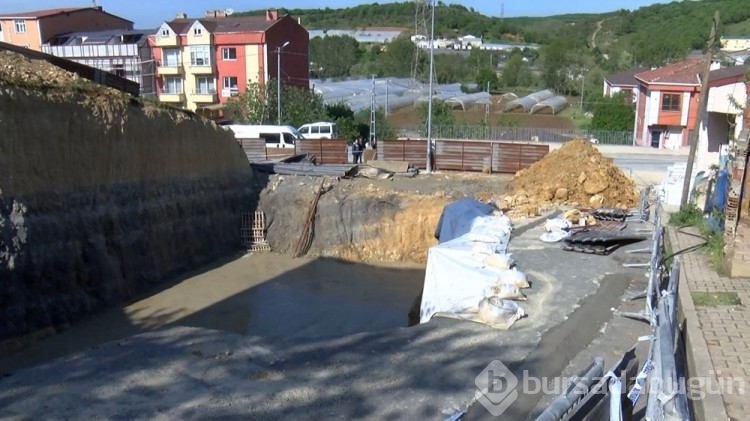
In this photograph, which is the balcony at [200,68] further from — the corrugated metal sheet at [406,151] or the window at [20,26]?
the corrugated metal sheet at [406,151]

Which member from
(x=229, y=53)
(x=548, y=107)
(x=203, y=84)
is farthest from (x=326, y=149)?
(x=548, y=107)

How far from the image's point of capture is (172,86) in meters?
48.8

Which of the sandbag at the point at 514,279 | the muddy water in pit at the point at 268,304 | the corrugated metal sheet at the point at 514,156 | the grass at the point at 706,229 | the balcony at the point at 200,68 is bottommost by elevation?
the muddy water in pit at the point at 268,304

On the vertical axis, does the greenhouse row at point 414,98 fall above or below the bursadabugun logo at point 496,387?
above

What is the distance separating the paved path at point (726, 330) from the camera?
6633mm

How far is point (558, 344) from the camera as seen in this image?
9203 millimetres

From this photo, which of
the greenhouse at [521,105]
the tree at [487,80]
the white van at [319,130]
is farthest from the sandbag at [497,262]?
the tree at [487,80]

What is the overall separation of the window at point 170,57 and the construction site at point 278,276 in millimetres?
26628

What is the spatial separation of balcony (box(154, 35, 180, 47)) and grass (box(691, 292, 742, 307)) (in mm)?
44339

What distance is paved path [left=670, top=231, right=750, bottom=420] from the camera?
663 centimetres

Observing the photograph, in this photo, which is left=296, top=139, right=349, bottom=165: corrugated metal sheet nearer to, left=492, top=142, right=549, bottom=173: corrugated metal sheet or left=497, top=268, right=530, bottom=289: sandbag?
left=492, top=142, right=549, bottom=173: corrugated metal sheet

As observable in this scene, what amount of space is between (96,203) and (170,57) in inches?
1373

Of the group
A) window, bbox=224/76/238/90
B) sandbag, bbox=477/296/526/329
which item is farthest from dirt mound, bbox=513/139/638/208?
window, bbox=224/76/238/90

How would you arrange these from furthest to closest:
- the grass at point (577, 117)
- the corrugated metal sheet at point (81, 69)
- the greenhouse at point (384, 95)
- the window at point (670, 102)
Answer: the greenhouse at point (384, 95)
the grass at point (577, 117)
the window at point (670, 102)
the corrugated metal sheet at point (81, 69)
